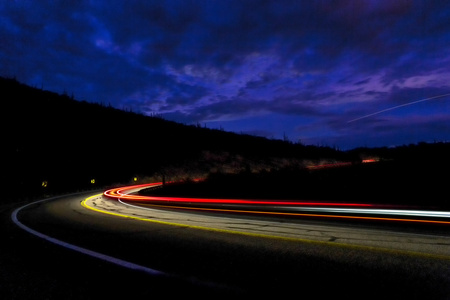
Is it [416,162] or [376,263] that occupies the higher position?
[416,162]

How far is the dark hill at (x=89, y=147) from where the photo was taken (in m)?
43.0

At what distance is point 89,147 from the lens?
2189 inches

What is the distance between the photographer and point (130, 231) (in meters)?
8.37

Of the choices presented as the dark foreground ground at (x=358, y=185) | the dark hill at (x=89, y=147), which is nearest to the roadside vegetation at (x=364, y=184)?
the dark foreground ground at (x=358, y=185)

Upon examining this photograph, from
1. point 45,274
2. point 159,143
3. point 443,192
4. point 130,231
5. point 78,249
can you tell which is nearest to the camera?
point 45,274

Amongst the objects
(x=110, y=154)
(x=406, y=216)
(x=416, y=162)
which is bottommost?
(x=406, y=216)

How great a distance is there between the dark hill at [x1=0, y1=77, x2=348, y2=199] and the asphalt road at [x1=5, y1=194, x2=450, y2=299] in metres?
31.3

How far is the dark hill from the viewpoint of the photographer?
4297 centimetres

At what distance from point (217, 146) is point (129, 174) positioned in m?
29.4

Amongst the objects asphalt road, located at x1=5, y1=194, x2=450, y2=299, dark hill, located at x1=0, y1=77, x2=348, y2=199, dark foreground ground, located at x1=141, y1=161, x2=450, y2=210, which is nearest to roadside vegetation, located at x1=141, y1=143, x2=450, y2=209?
dark foreground ground, located at x1=141, y1=161, x2=450, y2=210

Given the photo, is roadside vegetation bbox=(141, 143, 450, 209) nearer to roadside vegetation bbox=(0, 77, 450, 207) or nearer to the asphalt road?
roadside vegetation bbox=(0, 77, 450, 207)

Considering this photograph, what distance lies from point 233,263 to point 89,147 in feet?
187

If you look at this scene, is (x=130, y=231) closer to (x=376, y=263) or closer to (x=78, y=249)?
(x=78, y=249)

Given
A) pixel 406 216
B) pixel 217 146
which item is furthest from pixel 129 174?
pixel 406 216
